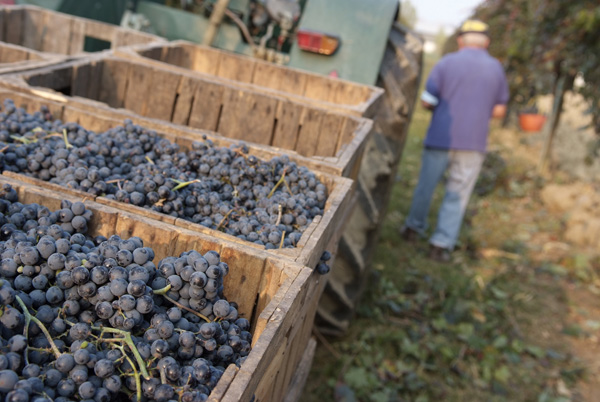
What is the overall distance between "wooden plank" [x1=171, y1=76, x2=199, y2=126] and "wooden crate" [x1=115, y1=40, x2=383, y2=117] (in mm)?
396

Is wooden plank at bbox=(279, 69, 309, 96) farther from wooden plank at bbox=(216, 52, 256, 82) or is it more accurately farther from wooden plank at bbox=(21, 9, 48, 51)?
wooden plank at bbox=(21, 9, 48, 51)

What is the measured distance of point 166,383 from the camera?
1030 millimetres

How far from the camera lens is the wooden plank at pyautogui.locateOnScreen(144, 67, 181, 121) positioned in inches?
109

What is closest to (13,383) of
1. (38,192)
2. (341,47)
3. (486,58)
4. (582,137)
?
(38,192)

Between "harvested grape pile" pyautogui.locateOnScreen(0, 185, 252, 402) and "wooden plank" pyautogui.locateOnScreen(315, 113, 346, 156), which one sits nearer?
"harvested grape pile" pyautogui.locateOnScreen(0, 185, 252, 402)

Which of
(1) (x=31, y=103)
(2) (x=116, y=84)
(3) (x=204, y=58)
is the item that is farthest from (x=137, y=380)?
(3) (x=204, y=58)

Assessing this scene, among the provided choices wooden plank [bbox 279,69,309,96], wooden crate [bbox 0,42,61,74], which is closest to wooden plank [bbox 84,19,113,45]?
wooden crate [bbox 0,42,61,74]

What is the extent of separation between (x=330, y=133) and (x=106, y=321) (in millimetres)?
1708

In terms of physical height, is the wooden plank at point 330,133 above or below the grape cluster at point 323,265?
above

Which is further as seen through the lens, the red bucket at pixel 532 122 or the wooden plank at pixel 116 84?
the red bucket at pixel 532 122

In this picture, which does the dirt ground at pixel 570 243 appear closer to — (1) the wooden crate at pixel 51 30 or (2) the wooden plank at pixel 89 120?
(2) the wooden plank at pixel 89 120

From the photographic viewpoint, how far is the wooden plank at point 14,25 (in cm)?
360

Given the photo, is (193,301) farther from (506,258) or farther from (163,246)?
(506,258)

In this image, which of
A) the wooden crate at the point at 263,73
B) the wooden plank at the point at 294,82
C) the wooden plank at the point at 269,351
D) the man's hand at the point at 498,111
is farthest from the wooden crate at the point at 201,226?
the man's hand at the point at 498,111
